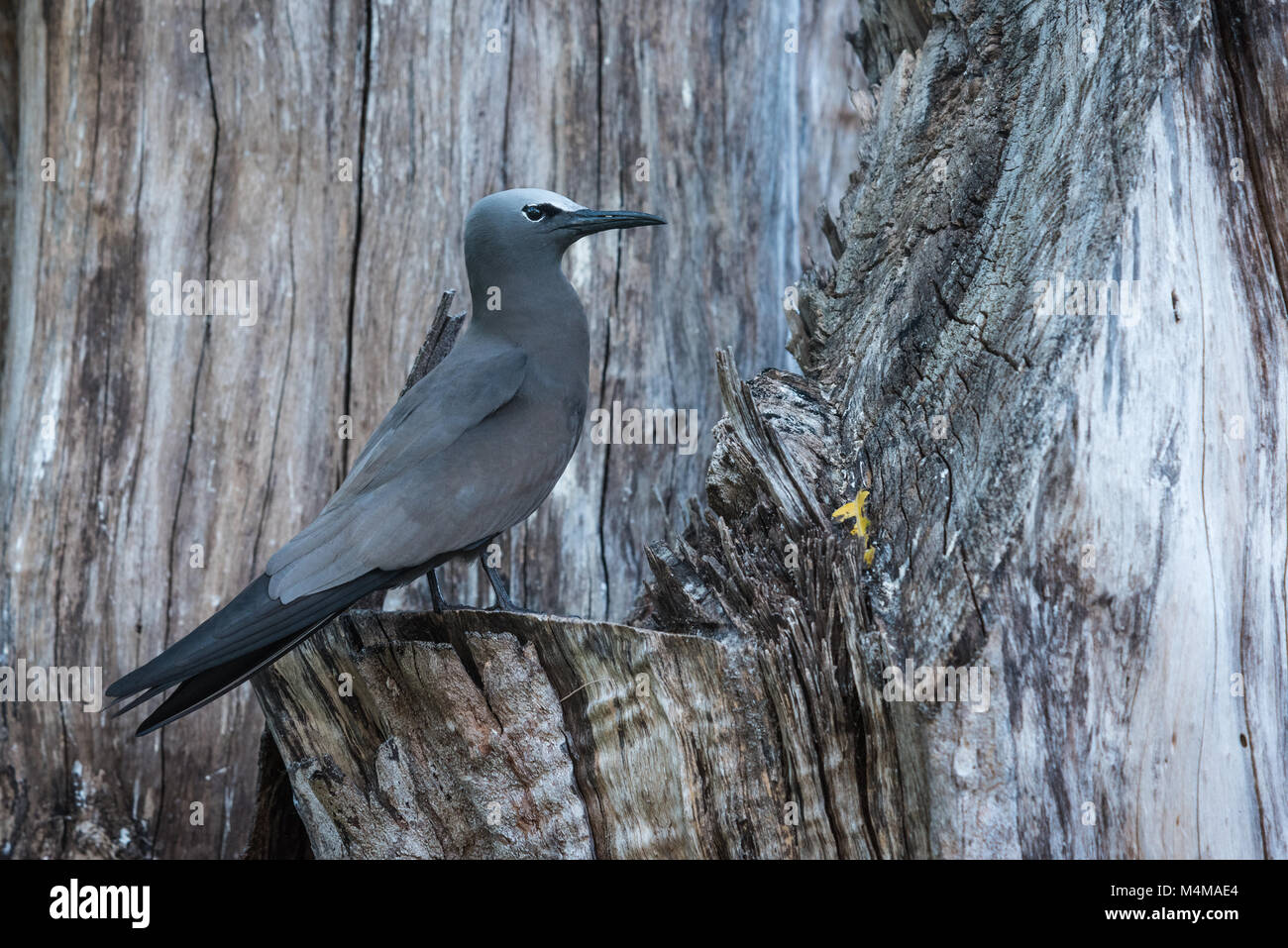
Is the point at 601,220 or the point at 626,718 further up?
the point at 601,220

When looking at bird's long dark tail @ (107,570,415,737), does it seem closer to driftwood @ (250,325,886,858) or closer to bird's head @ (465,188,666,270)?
driftwood @ (250,325,886,858)

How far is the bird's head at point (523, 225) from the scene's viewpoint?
11.5ft

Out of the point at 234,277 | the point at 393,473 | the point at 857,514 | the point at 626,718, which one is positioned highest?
the point at 234,277

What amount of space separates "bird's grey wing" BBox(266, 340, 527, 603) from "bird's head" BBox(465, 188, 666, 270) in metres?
0.32

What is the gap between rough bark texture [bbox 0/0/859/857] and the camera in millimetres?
3820

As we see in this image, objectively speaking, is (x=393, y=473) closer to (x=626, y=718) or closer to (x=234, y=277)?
(x=626, y=718)

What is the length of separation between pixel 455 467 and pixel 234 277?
5.00ft

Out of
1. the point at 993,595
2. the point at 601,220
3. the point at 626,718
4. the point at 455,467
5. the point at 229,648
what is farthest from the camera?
the point at 601,220

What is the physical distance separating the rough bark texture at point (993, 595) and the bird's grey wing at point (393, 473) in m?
0.23

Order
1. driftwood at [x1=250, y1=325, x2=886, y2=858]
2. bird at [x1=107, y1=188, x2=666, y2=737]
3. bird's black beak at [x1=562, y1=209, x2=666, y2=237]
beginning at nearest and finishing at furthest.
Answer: driftwood at [x1=250, y1=325, x2=886, y2=858] < bird at [x1=107, y1=188, x2=666, y2=737] < bird's black beak at [x1=562, y1=209, x2=666, y2=237]

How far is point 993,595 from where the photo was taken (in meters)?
2.37

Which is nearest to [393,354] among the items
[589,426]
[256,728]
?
[589,426]

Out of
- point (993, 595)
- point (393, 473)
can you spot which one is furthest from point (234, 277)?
point (993, 595)

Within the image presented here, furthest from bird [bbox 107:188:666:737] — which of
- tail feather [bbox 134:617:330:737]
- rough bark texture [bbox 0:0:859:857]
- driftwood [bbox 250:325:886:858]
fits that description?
rough bark texture [bbox 0:0:859:857]
